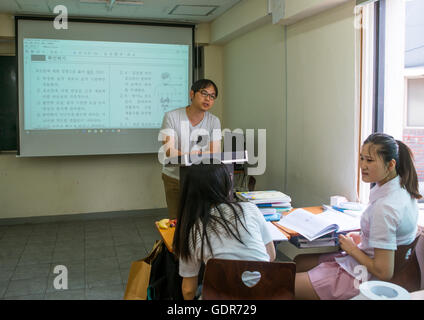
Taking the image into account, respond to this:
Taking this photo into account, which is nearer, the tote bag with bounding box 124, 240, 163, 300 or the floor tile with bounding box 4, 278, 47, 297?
the tote bag with bounding box 124, 240, 163, 300

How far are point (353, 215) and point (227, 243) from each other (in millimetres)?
1183

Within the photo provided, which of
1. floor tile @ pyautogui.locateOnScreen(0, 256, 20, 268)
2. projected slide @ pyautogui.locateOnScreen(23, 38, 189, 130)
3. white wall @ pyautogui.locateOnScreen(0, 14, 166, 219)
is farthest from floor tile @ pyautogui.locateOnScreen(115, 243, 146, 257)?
projected slide @ pyautogui.locateOnScreen(23, 38, 189, 130)

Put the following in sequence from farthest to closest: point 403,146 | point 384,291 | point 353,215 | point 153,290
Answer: point 353,215 → point 153,290 → point 403,146 → point 384,291

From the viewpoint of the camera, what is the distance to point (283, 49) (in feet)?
11.8

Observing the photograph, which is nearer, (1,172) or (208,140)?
(208,140)

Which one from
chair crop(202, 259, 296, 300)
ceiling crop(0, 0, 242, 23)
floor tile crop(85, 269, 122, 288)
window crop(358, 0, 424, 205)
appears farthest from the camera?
ceiling crop(0, 0, 242, 23)

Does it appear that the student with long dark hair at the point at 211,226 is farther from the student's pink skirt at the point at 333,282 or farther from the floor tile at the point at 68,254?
the floor tile at the point at 68,254

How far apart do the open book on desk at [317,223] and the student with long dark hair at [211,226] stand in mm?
506

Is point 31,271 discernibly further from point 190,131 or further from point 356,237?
point 356,237

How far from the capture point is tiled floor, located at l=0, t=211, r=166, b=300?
9.95 ft

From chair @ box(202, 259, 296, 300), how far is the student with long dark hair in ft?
Result: 0.35

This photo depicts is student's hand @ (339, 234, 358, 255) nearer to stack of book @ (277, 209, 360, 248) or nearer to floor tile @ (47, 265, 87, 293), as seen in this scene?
stack of book @ (277, 209, 360, 248)
